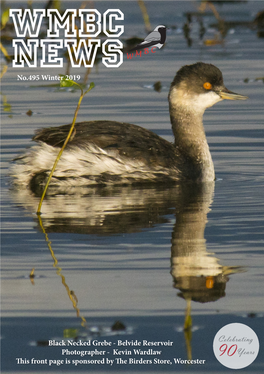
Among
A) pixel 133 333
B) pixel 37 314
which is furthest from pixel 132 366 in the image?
pixel 37 314

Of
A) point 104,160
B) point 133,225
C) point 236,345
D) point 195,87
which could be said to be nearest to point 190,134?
point 195,87

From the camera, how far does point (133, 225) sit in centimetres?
723

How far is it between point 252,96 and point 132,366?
9.83 meters

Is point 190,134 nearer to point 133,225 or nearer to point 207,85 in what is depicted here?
point 207,85

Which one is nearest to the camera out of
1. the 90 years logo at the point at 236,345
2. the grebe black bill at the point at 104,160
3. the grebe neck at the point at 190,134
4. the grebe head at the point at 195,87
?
the 90 years logo at the point at 236,345

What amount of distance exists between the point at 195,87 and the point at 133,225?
10.2 ft

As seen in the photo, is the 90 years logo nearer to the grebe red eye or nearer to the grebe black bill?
the grebe black bill

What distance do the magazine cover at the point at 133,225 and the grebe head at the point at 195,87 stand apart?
2 cm

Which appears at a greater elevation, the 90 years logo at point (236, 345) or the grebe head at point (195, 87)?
the grebe head at point (195, 87)

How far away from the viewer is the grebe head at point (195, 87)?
32.2 ft

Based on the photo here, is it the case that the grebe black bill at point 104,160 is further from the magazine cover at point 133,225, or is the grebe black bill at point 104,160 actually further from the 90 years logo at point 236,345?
the 90 years logo at point 236,345

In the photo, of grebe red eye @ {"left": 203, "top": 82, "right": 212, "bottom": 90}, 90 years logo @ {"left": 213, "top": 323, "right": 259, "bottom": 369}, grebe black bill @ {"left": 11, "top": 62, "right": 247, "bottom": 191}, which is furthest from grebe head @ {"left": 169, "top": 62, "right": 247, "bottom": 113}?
90 years logo @ {"left": 213, "top": 323, "right": 259, "bottom": 369}

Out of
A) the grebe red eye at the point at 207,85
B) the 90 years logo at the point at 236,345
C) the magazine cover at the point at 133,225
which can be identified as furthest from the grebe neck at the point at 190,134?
the 90 years logo at the point at 236,345

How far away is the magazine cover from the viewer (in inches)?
193
